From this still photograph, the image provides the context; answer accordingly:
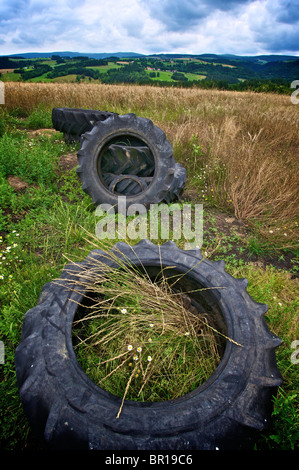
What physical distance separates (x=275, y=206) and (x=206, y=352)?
2593 millimetres

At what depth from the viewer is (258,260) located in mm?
3025

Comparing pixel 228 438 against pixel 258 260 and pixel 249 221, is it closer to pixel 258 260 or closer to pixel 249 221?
pixel 258 260

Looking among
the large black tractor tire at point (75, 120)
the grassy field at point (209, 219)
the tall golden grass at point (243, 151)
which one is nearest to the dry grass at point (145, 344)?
the grassy field at point (209, 219)

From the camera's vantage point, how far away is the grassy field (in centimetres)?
177

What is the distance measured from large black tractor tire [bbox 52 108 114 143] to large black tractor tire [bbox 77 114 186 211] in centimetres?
146

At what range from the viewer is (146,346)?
5.57 feet

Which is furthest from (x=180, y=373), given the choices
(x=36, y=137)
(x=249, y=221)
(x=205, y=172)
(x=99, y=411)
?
(x=36, y=137)

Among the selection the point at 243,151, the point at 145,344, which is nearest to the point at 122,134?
the point at 243,151

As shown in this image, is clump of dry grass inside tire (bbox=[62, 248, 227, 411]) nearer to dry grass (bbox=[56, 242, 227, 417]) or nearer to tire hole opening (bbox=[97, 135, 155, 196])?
dry grass (bbox=[56, 242, 227, 417])

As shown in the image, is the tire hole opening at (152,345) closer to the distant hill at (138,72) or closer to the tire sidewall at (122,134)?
the tire sidewall at (122,134)

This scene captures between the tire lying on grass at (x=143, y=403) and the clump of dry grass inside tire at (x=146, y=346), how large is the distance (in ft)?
0.69

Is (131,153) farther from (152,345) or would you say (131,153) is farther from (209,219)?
(152,345)

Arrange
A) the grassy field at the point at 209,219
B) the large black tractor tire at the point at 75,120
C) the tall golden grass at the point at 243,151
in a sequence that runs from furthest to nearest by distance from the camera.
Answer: the large black tractor tire at the point at 75,120, the tall golden grass at the point at 243,151, the grassy field at the point at 209,219

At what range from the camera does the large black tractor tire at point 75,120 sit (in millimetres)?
4953
